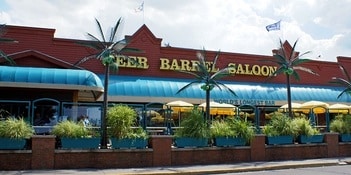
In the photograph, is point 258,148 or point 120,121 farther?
point 258,148

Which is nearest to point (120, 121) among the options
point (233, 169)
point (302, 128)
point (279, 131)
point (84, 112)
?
point (84, 112)

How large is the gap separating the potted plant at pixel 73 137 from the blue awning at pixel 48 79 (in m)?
5.54

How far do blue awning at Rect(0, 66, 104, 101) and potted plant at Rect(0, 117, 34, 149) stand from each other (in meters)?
5.99

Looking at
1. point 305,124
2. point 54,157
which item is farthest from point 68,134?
point 305,124

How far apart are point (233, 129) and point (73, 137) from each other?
7.57 m

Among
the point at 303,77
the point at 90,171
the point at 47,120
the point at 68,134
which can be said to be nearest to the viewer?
the point at 90,171

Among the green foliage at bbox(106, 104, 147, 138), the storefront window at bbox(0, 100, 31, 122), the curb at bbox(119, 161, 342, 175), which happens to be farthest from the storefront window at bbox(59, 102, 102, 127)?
the curb at bbox(119, 161, 342, 175)

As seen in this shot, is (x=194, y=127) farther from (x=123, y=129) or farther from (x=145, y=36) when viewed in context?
(x=145, y=36)

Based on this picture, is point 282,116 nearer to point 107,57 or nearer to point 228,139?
point 228,139

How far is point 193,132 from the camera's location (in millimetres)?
18938

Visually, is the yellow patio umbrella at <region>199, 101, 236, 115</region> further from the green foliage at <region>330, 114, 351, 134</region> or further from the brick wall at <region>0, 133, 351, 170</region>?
the brick wall at <region>0, 133, 351, 170</region>

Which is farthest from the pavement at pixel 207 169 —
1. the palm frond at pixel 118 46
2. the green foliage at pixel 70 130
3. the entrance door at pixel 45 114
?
the palm frond at pixel 118 46

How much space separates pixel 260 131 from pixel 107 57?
924 centimetres

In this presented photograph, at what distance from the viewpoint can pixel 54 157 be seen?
16.2 meters
